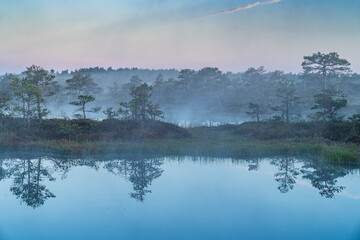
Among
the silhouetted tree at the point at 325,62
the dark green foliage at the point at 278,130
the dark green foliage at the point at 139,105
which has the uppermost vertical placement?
the silhouetted tree at the point at 325,62

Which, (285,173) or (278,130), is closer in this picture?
(285,173)

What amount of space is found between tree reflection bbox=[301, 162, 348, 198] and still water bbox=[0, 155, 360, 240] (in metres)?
0.04

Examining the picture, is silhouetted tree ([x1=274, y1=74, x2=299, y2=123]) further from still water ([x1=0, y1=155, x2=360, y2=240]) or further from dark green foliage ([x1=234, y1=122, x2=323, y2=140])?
still water ([x1=0, y1=155, x2=360, y2=240])

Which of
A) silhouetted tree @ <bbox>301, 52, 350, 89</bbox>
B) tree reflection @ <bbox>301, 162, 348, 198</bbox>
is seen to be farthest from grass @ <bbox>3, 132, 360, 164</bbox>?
silhouetted tree @ <bbox>301, 52, 350, 89</bbox>

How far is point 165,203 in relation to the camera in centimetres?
916

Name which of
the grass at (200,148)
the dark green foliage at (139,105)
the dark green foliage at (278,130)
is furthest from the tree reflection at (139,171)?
the dark green foliage at (278,130)

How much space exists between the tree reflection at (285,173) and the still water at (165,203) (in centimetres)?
4

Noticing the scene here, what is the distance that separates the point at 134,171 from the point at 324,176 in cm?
786

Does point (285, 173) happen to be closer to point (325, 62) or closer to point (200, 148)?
point (200, 148)

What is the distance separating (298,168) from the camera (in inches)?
536

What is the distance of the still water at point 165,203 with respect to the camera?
7.29 metres

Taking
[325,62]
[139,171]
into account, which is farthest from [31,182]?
[325,62]

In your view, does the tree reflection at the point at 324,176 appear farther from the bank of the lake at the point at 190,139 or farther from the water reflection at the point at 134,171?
the bank of the lake at the point at 190,139

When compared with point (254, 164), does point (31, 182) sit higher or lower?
lower
